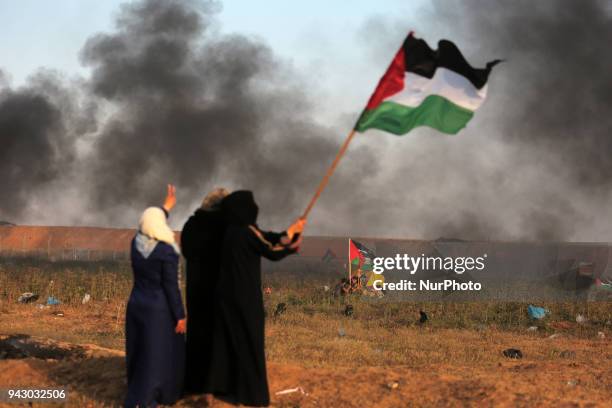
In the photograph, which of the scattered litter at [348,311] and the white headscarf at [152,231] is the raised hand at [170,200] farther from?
the scattered litter at [348,311]

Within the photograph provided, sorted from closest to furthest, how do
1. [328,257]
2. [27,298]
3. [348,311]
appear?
1. [348,311]
2. [27,298]
3. [328,257]

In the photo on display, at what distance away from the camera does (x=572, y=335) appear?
48.5ft

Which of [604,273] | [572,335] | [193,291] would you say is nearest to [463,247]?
[604,273]

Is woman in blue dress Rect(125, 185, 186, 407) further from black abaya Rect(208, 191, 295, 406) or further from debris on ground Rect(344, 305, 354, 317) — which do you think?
debris on ground Rect(344, 305, 354, 317)

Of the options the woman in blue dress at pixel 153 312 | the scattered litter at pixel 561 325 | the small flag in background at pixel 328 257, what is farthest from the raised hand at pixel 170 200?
the small flag in background at pixel 328 257

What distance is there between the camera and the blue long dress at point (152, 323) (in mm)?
6684

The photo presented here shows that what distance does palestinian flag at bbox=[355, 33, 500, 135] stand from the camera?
23.1ft

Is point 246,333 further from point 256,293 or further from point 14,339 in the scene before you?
point 14,339

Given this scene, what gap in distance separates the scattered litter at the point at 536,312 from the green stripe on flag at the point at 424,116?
10169 millimetres

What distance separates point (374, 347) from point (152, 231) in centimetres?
662

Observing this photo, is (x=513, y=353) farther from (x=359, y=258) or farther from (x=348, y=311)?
(x=359, y=258)

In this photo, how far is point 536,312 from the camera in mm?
16312

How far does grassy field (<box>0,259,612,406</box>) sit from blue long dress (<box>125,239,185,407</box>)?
52cm

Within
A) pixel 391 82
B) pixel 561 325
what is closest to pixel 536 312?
pixel 561 325
